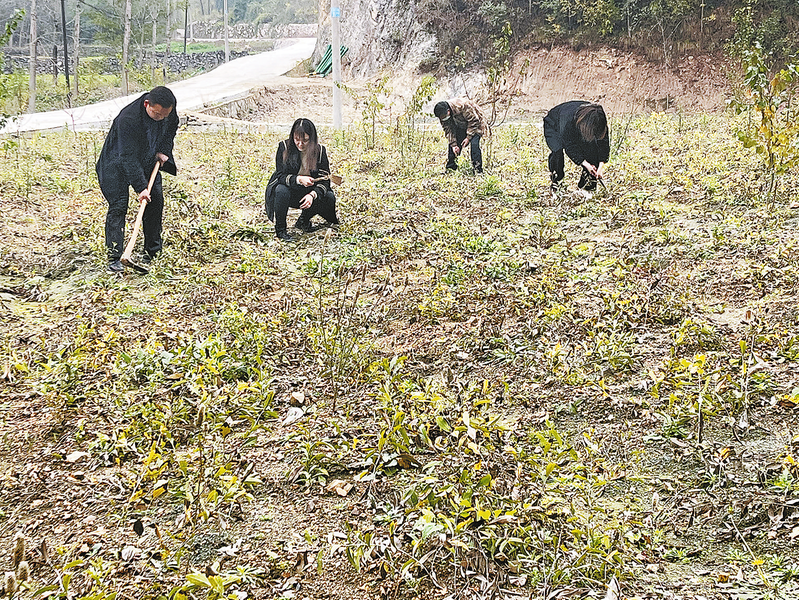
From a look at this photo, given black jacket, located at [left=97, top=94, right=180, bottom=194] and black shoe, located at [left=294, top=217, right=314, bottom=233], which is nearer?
black jacket, located at [left=97, top=94, right=180, bottom=194]

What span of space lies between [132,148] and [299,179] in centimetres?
146

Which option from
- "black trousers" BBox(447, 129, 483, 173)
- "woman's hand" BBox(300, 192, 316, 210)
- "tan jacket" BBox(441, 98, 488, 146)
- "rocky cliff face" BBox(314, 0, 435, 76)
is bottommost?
"woman's hand" BBox(300, 192, 316, 210)

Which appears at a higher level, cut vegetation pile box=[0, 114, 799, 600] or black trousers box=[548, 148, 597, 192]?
black trousers box=[548, 148, 597, 192]

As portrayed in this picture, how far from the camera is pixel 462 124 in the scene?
30.2 feet

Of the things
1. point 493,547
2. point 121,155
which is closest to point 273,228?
point 121,155

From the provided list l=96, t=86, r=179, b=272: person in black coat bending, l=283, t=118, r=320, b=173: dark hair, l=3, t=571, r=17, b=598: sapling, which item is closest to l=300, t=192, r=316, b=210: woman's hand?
l=283, t=118, r=320, b=173: dark hair

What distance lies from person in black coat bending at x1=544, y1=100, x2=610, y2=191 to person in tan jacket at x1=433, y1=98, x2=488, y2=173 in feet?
5.10

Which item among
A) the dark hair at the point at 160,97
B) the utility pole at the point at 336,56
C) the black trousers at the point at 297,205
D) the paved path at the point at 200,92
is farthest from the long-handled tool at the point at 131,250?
the utility pole at the point at 336,56

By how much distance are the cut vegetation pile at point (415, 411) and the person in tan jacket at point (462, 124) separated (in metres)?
2.65

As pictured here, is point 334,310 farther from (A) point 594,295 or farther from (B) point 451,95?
(B) point 451,95

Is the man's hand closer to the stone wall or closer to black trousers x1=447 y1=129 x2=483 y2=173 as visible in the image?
black trousers x1=447 y1=129 x2=483 y2=173

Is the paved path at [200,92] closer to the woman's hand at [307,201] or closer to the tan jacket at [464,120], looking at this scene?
the woman's hand at [307,201]

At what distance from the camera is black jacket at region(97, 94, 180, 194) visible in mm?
5797

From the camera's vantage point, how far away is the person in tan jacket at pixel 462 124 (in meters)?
9.07
